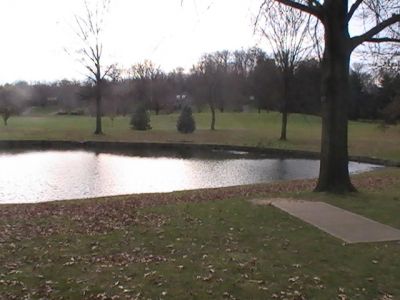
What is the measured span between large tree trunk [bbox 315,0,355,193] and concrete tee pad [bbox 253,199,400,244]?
1.52 meters

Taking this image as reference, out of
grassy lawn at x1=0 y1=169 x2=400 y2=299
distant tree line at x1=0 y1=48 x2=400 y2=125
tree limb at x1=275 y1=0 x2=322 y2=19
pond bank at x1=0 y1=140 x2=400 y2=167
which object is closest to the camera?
grassy lawn at x1=0 y1=169 x2=400 y2=299

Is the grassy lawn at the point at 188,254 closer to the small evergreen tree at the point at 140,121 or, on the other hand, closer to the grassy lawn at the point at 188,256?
the grassy lawn at the point at 188,256

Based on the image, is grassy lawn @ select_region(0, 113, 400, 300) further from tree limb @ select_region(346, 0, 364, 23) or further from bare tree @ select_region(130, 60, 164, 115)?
bare tree @ select_region(130, 60, 164, 115)

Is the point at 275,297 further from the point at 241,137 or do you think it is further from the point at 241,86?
the point at 241,86

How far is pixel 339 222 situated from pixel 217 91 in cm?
4309

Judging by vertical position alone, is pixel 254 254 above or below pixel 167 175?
above

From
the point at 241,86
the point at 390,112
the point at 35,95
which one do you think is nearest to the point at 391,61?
the point at 390,112

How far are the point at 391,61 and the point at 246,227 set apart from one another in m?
18.7

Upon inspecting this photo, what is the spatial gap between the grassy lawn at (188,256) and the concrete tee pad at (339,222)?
0.27 meters

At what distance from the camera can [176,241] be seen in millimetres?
6844

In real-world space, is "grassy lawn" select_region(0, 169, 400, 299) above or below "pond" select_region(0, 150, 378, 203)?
above

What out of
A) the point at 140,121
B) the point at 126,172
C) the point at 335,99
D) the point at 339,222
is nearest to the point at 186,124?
the point at 140,121

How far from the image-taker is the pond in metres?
17.1

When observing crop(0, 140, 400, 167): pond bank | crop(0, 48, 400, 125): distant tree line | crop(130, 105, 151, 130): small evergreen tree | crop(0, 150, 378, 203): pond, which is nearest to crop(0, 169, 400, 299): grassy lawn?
crop(0, 150, 378, 203): pond
